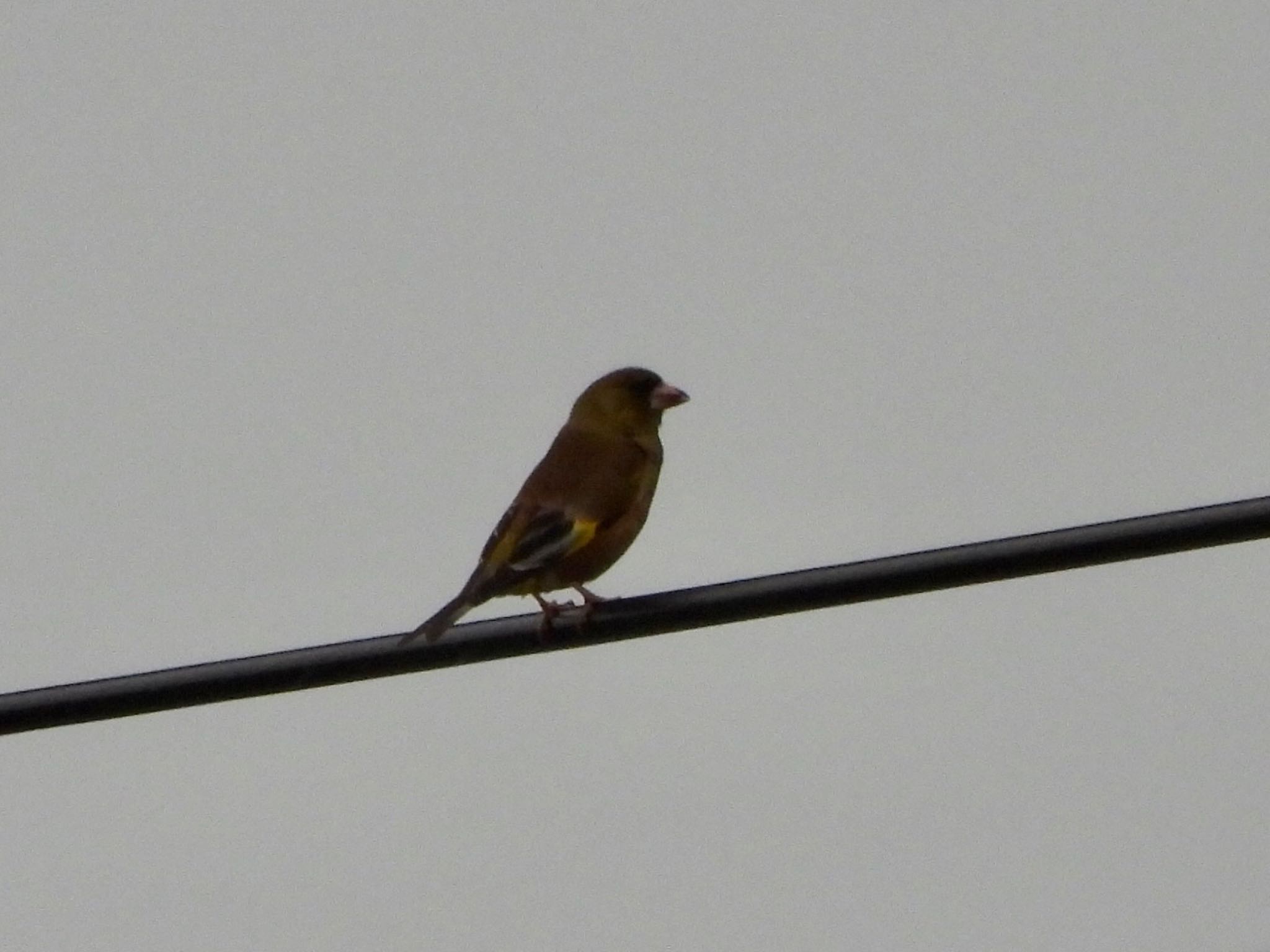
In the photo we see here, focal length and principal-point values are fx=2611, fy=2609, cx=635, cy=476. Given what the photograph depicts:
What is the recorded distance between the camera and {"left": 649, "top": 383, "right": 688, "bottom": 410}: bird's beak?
328 inches

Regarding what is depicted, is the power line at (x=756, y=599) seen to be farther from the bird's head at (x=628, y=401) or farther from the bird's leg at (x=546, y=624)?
the bird's head at (x=628, y=401)

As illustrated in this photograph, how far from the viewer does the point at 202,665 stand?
5188mm

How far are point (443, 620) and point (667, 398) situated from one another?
2.21 metres

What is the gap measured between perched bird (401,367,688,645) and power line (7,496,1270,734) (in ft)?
4.44

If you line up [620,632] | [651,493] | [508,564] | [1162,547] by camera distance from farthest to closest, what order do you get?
[651,493]
[508,564]
[620,632]
[1162,547]

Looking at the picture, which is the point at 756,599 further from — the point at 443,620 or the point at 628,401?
the point at 628,401

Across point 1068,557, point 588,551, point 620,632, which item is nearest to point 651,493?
point 588,551

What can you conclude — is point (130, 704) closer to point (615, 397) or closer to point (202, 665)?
point (202, 665)

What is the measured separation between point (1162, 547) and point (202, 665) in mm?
1905

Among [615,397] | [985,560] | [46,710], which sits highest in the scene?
[615,397]

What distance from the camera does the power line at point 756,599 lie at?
5.09 m

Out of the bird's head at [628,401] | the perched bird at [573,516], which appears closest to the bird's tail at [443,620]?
the perched bird at [573,516]

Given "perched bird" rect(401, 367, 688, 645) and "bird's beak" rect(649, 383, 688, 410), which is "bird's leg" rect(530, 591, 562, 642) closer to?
"perched bird" rect(401, 367, 688, 645)

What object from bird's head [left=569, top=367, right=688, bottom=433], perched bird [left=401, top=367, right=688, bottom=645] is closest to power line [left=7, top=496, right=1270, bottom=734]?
perched bird [left=401, top=367, right=688, bottom=645]
